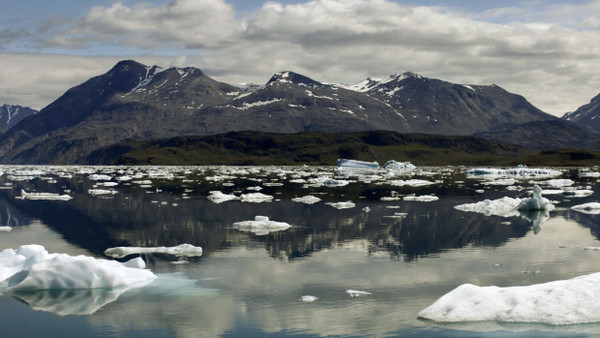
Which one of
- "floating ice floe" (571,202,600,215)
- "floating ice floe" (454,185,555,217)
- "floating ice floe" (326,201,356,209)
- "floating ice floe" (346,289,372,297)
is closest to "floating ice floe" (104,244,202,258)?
"floating ice floe" (346,289,372,297)

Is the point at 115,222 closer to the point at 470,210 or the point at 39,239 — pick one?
the point at 39,239

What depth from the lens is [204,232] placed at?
1404 inches

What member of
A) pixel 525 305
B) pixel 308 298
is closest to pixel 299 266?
pixel 308 298

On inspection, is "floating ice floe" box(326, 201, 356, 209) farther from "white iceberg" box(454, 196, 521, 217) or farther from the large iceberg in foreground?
the large iceberg in foreground

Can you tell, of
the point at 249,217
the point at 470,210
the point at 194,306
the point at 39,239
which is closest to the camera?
the point at 194,306

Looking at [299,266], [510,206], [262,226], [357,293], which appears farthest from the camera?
[510,206]

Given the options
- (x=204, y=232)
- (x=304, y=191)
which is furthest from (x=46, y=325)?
(x=304, y=191)

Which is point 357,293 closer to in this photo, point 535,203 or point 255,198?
point 535,203

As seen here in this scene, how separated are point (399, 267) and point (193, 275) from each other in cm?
958

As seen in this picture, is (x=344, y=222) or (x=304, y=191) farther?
(x=304, y=191)

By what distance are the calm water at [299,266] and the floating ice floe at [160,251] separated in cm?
103

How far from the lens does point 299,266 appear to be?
25234 millimetres

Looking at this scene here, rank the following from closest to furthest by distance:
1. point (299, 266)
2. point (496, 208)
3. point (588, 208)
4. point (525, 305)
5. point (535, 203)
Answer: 1. point (525, 305)
2. point (299, 266)
3. point (535, 203)
4. point (496, 208)
5. point (588, 208)

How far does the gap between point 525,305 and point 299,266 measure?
10994 mm
